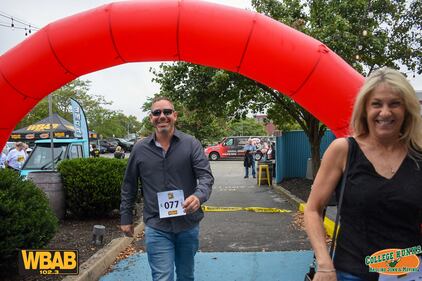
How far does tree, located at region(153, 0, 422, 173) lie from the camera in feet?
33.2

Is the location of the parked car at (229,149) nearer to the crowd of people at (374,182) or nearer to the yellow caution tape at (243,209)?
the yellow caution tape at (243,209)

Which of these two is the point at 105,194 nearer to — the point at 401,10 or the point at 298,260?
the point at 298,260

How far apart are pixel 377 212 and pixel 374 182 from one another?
141 mm

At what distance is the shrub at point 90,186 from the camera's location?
26.6 ft

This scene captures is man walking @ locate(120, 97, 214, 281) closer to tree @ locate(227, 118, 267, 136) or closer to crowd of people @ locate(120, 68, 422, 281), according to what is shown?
crowd of people @ locate(120, 68, 422, 281)

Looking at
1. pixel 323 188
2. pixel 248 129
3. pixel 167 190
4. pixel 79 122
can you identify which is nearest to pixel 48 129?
pixel 79 122

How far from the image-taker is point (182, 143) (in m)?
3.85

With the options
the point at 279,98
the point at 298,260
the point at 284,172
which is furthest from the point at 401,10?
the point at 298,260

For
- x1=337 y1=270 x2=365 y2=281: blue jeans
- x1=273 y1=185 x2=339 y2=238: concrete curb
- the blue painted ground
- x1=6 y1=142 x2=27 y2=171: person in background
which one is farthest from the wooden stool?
x1=337 y1=270 x2=365 y2=281: blue jeans

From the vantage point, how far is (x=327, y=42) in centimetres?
969

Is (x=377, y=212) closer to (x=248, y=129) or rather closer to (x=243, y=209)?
(x=243, y=209)

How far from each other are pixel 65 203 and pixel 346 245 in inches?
285

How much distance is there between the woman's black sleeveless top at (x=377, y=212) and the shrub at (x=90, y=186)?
6.70 metres

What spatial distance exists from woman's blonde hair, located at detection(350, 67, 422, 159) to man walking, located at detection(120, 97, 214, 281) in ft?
5.65
